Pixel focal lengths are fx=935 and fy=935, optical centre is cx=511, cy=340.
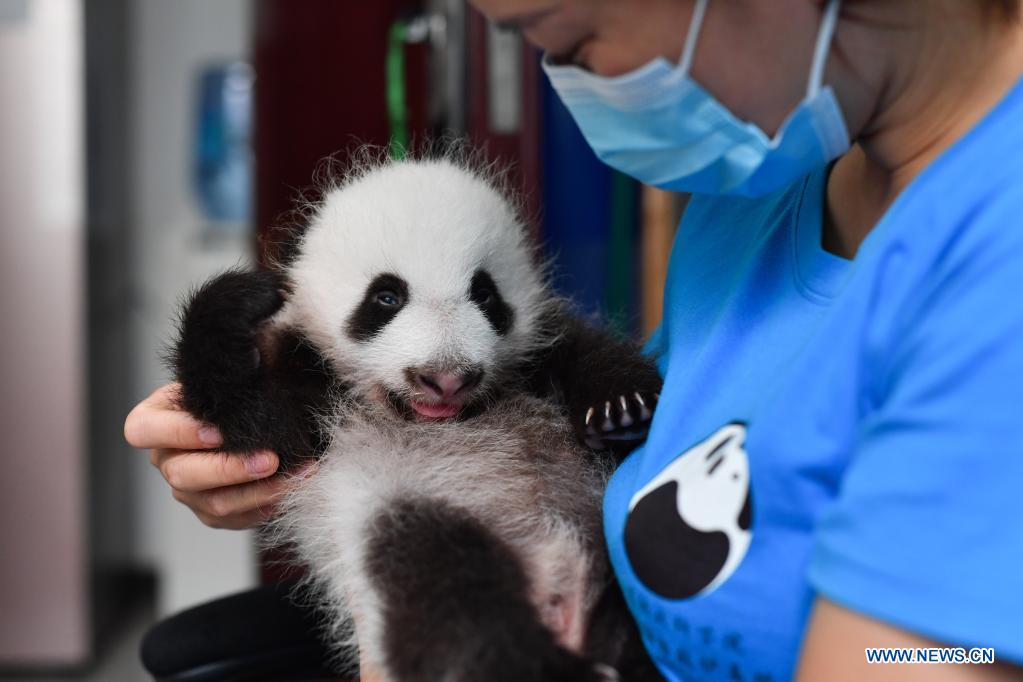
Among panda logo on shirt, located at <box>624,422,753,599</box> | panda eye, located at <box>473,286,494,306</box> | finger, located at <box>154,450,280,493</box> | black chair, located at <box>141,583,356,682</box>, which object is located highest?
panda logo on shirt, located at <box>624,422,753,599</box>

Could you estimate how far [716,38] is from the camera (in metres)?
0.74

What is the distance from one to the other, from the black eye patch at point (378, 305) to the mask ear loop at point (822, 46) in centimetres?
52

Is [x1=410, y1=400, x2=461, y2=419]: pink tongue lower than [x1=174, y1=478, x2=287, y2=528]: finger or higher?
higher

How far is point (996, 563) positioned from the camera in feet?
1.86

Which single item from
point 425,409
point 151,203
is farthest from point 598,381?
point 151,203

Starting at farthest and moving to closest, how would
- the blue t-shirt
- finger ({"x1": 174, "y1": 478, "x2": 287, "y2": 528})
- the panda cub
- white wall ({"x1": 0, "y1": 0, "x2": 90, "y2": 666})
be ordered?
white wall ({"x1": 0, "y1": 0, "x2": 90, "y2": 666}), finger ({"x1": 174, "y1": 478, "x2": 287, "y2": 528}), the panda cub, the blue t-shirt

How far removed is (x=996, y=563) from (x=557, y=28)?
1.68 feet

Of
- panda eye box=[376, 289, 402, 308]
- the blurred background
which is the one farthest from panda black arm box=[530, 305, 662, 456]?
the blurred background

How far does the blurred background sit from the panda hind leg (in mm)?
1455

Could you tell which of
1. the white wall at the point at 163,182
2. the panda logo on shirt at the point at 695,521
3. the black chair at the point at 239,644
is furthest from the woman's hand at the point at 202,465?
the white wall at the point at 163,182

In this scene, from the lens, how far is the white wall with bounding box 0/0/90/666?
2.74 m

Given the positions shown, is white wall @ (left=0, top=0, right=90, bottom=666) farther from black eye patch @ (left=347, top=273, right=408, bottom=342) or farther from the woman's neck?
the woman's neck

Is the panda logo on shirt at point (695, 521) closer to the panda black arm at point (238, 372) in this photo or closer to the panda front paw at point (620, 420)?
the panda front paw at point (620, 420)

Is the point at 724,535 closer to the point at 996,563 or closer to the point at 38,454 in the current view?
the point at 996,563
